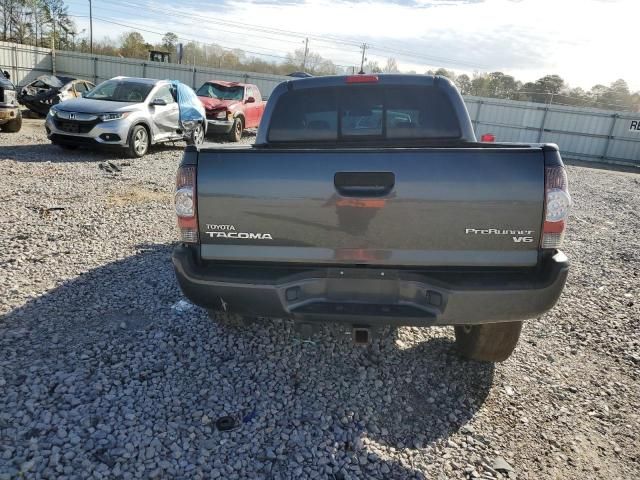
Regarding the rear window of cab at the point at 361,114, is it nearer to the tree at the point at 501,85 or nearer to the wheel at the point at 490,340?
the wheel at the point at 490,340

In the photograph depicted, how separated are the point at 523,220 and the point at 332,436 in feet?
5.04

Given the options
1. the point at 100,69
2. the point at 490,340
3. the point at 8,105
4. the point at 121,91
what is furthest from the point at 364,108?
the point at 100,69

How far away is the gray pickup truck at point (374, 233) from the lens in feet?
7.65

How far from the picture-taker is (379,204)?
7.79 ft

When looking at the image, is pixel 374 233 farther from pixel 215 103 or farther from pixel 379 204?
pixel 215 103

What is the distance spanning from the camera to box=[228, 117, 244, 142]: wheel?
14812 millimetres

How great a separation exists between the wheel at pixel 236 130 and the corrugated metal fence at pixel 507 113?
732 cm

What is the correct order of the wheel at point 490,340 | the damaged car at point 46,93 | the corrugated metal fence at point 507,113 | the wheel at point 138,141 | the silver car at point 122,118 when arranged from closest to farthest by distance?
the wheel at point 490,340
the silver car at point 122,118
the wheel at point 138,141
the damaged car at point 46,93
the corrugated metal fence at point 507,113

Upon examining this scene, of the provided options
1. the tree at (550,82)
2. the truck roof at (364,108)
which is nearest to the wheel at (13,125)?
the truck roof at (364,108)

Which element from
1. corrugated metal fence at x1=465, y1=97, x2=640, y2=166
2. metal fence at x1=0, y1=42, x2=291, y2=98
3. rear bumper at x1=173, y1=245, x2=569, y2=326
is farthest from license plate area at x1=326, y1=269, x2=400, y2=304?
corrugated metal fence at x1=465, y1=97, x2=640, y2=166

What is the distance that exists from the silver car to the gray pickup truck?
8.54m

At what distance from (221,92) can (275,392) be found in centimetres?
1454

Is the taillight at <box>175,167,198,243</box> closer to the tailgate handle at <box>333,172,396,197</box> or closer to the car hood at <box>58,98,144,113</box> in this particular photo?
the tailgate handle at <box>333,172,396,197</box>

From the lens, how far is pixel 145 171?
9453mm
